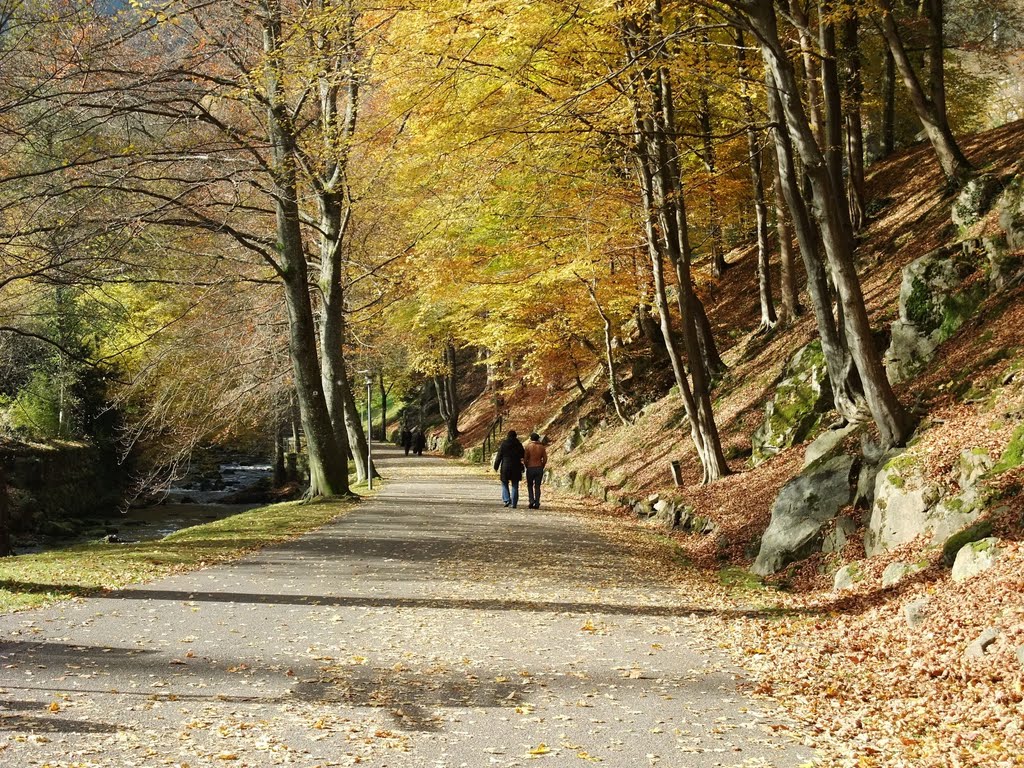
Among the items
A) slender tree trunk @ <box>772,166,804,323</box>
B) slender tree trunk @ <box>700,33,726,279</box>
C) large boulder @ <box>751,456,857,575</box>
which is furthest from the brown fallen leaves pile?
slender tree trunk @ <box>700,33,726,279</box>

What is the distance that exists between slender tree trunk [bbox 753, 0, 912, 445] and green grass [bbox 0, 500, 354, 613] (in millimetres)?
8301

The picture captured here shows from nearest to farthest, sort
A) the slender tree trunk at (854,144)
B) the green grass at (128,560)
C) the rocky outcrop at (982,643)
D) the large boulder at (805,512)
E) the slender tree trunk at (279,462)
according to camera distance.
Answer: the rocky outcrop at (982,643), the green grass at (128,560), the large boulder at (805,512), the slender tree trunk at (854,144), the slender tree trunk at (279,462)

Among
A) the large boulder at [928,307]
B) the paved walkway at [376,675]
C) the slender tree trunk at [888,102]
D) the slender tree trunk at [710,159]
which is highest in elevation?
the slender tree trunk at [888,102]

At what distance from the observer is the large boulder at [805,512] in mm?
10180

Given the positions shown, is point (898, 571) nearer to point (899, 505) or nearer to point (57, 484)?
point (899, 505)

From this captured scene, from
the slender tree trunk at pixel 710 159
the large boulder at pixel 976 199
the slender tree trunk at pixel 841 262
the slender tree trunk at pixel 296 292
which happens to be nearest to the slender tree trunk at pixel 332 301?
the slender tree trunk at pixel 296 292

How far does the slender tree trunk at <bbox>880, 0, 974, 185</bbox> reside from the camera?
1605 centimetres

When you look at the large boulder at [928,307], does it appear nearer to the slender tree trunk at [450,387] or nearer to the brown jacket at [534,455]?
the brown jacket at [534,455]

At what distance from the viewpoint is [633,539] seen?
561 inches

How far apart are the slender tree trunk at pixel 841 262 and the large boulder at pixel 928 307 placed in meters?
2.53

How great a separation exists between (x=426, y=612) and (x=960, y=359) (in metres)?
7.40

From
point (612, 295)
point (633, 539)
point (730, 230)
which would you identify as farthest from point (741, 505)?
point (730, 230)

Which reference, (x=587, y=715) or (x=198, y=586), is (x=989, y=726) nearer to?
(x=587, y=715)

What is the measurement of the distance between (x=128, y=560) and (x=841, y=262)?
31.0 feet
